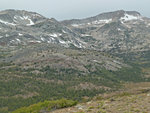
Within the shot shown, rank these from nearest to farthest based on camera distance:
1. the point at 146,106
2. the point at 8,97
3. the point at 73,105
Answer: the point at 146,106 < the point at 73,105 < the point at 8,97

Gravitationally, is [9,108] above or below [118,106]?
below

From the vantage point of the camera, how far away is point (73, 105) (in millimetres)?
42156

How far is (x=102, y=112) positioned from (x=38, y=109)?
15.5 metres

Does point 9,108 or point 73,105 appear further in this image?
point 9,108

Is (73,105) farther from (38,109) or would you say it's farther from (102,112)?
(102,112)

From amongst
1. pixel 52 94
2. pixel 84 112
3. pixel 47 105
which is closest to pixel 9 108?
pixel 52 94

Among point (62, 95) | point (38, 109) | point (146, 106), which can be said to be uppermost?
point (146, 106)

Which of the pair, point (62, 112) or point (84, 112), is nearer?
point (84, 112)

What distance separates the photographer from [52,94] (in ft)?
651

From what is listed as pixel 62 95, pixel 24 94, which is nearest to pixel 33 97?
pixel 24 94

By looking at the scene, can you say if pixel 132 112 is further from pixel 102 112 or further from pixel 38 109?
pixel 38 109

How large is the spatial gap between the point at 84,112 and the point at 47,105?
12275mm

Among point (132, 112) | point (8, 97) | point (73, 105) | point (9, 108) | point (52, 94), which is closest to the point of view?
point (132, 112)

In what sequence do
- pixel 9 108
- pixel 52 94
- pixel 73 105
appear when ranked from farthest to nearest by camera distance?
pixel 52 94
pixel 9 108
pixel 73 105
